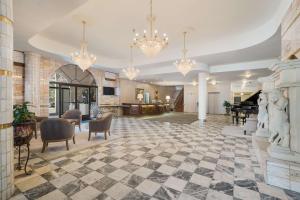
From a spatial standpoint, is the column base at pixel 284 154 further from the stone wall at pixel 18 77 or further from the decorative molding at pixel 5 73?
the stone wall at pixel 18 77

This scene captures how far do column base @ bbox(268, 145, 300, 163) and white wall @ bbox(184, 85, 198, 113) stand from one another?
12879 millimetres

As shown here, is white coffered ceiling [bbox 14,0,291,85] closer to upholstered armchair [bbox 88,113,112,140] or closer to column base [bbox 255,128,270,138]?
column base [bbox 255,128,270,138]

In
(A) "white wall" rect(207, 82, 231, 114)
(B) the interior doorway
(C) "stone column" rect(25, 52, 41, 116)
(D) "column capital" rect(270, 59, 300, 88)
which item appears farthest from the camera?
(B) the interior doorway

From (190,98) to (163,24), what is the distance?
11.7m

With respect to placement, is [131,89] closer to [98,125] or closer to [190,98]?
[190,98]

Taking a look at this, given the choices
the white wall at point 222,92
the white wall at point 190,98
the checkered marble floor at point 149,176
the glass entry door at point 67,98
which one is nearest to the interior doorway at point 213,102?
the white wall at point 222,92

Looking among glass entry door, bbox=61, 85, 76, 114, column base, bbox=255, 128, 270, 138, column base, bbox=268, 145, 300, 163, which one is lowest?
column base, bbox=255, 128, 270, 138

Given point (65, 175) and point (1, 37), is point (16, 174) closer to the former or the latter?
point (65, 175)

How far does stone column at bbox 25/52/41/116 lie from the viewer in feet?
19.1

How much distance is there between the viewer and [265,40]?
4473mm

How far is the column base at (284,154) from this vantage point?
217cm

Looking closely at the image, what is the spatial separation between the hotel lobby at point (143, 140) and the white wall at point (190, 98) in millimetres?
7182

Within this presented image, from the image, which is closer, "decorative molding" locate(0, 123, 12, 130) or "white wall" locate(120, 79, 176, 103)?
"decorative molding" locate(0, 123, 12, 130)

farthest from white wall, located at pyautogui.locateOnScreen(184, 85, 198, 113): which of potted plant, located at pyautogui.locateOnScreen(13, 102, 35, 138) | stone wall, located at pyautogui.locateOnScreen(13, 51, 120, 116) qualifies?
potted plant, located at pyautogui.locateOnScreen(13, 102, 35, 138)
